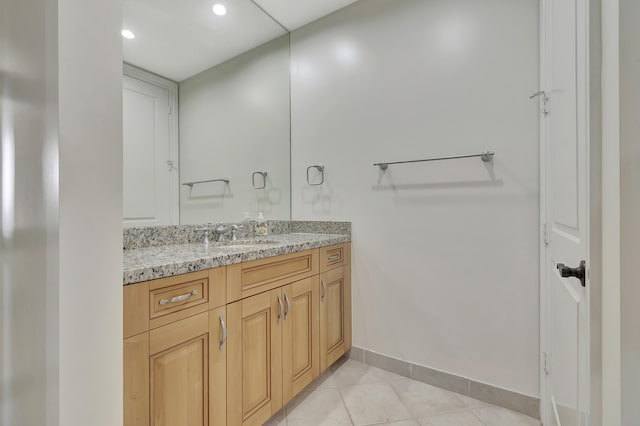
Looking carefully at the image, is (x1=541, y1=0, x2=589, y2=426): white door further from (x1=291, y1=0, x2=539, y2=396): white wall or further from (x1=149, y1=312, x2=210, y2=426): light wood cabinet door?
(x1=149, y1=312, x2=210, y2=426): light wood cabinet door

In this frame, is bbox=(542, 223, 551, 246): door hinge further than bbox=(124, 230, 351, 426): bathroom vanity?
Yes

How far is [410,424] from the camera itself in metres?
1.45

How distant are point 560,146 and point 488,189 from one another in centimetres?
59

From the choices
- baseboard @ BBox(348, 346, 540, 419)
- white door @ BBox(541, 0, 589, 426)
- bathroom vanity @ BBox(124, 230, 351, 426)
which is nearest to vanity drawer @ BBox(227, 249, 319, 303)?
bathroom vanity @ BBox(124, 230, 351, 426)

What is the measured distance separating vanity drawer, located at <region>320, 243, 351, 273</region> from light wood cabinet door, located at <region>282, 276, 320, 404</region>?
0.13 m

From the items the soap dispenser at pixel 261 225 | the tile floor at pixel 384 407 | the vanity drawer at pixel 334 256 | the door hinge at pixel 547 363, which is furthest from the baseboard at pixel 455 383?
the soap dispenser at pixel 261 225

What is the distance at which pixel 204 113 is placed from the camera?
74.5 inches

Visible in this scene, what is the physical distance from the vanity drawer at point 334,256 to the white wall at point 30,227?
1.35m

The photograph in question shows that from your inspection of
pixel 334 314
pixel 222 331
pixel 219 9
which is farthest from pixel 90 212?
pixel 219 9

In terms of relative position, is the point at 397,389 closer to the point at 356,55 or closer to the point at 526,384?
the point at 526,384

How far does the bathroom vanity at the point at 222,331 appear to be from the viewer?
0.90m

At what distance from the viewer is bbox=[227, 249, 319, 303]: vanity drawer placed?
121 centimetres
